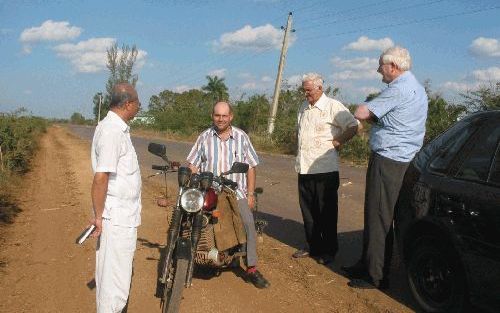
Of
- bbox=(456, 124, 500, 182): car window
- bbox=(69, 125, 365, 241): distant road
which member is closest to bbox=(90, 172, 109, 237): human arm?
bbox=(456, 124, 500, 182): car window

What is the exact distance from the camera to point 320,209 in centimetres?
612

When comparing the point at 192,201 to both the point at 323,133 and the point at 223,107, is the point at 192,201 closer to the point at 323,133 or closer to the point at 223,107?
the point at 223,107

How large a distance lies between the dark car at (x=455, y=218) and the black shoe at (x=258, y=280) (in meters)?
1.40

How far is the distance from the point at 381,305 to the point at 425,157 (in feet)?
4.61

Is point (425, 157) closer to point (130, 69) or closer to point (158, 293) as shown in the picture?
point (158, 293)

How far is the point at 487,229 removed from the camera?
3.80 metres

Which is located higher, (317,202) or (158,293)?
(317,202)

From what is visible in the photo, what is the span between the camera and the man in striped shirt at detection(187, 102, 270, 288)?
5359 millimetres

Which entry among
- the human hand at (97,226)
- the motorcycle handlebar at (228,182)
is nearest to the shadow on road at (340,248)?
the motorcycle handlebar at (228,182)

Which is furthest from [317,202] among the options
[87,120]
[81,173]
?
[87,120]

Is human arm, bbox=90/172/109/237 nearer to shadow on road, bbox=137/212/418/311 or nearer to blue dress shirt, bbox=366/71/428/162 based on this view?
shadow on road, bbox=137/212/418/311

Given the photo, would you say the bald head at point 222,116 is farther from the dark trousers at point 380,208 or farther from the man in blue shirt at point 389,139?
the dark trousers at point 380,208

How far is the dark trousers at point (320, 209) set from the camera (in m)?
6.06

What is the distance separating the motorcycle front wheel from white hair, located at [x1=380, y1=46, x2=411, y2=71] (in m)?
2.66
